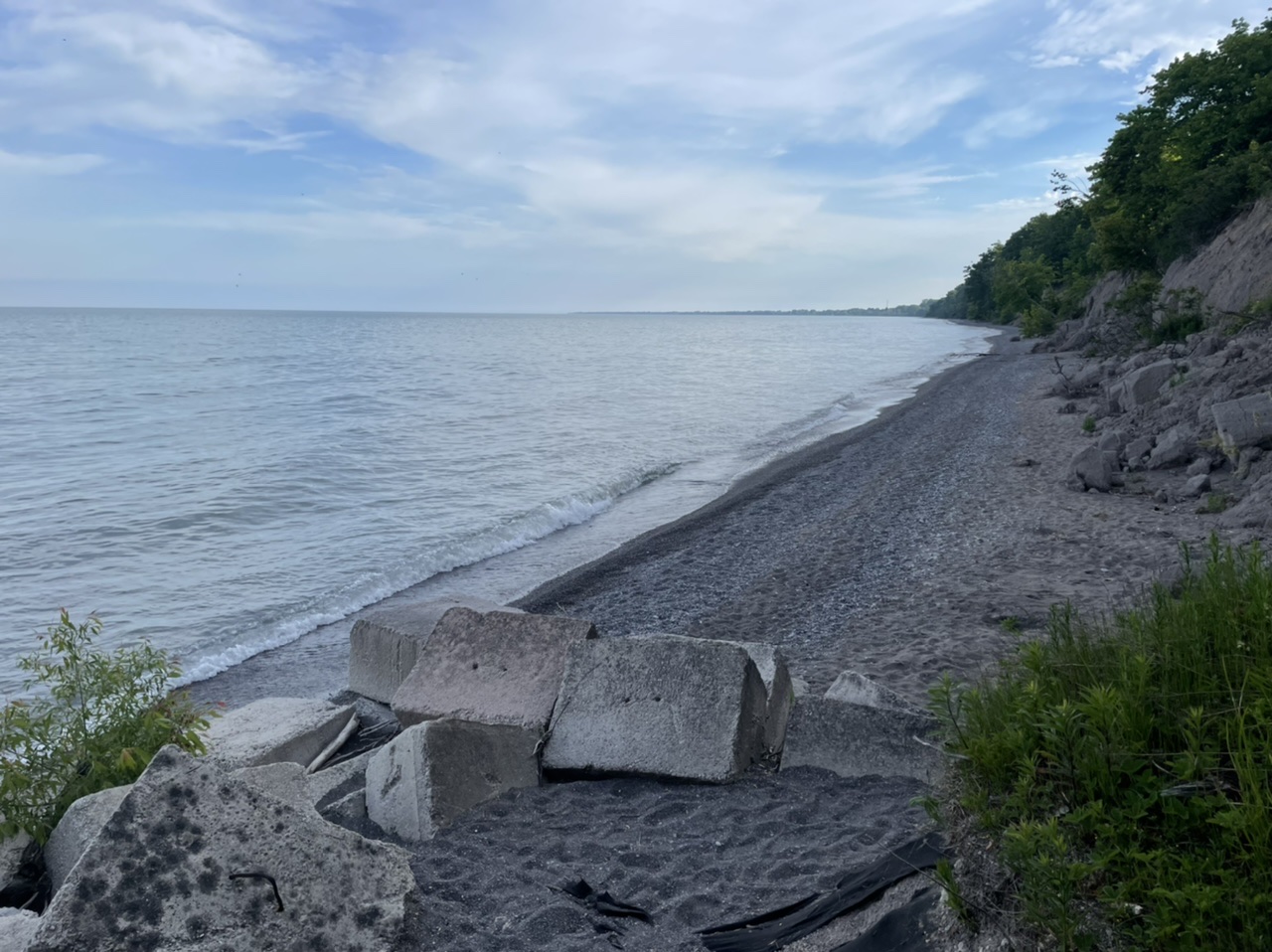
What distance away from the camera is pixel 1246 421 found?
39.2 feet

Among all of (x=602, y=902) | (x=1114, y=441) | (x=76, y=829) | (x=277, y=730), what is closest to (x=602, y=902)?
(x=602, y=902)

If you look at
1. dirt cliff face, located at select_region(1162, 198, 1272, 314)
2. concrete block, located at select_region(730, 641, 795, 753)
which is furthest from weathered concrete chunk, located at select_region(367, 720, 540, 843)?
dirt cliff face, located at select_region(1162, 198, 1272, 314)

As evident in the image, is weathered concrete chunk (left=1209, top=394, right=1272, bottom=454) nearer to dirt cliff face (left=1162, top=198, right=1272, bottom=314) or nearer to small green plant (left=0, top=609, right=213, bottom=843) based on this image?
dirt cliff face (left=1162, top=198, right=1272, bottom=314)

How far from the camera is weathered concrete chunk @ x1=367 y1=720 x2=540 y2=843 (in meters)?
4.95

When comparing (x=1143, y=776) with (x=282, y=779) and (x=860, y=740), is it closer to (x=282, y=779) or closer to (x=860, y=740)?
(x=860, y=740)

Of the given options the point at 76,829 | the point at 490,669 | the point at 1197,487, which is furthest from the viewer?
the point at 1197,487

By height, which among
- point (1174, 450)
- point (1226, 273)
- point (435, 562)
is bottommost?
point (435, 562)

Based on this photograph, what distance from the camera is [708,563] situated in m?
12.4

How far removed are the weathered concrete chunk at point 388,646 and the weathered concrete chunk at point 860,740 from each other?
3006 mm

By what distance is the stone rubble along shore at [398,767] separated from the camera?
3.35 meters

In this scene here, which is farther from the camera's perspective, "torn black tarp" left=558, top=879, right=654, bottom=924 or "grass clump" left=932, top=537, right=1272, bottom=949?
"torn black tarp" left=558, top=879, right=654, bottom=924

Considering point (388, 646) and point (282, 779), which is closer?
point (282, 779)

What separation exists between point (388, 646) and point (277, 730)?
1433 millimetres

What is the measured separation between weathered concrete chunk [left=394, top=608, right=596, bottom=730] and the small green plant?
53.5 inches
